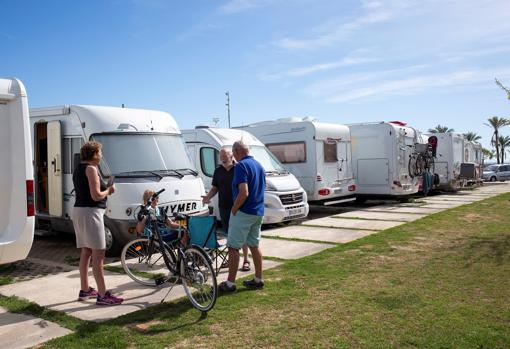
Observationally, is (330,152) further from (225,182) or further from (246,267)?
(225,182)

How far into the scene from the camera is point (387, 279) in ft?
20.2

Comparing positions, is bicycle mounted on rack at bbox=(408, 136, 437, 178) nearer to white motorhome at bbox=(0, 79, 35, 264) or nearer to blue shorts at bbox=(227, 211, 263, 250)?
blue shorts at bbox=(227, 211, 263, 250)

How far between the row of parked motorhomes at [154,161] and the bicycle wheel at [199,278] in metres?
1.80

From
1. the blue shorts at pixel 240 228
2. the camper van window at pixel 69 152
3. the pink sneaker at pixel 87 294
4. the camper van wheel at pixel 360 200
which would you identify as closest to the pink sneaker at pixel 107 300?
the pink sneaker at pixel 87 294

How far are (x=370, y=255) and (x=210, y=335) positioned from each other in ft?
13.1

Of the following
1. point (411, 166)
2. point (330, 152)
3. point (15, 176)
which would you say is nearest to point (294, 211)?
point (330, 152)

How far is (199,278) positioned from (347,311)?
1.56m

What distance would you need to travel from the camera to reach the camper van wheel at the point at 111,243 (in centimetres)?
800

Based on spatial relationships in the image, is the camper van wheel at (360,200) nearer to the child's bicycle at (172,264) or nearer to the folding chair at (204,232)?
the child's bicycle at (172,264)

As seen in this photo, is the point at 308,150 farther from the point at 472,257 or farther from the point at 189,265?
the point at 189,265

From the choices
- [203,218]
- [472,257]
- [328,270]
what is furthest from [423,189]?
[203,218]

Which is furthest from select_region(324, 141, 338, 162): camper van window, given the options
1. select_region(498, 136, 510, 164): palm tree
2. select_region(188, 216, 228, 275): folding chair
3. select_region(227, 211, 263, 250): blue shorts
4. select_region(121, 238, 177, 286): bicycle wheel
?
select_region(498, 136, 510, 164): palm tree

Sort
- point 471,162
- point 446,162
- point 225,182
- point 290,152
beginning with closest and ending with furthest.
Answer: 1. point 225,182
2. point 290,152
3. point 446,162
4. point 471,162

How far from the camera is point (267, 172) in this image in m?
11.4
